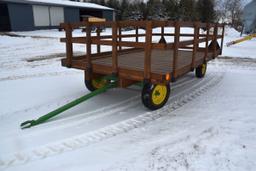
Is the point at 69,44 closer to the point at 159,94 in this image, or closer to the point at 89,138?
the point at 159,94

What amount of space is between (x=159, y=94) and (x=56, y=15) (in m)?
27.4

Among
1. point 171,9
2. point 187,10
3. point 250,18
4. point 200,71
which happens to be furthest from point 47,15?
point 200,71

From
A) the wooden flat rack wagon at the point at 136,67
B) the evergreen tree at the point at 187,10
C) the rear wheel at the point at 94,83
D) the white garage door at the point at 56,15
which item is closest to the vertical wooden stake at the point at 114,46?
the wooden flat rack wagon at the point at 136,67

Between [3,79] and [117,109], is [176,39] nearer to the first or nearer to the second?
[117,109]

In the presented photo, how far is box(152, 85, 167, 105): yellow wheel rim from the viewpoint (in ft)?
13.9

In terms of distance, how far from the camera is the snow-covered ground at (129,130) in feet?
9.29

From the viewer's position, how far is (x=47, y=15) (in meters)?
27.4

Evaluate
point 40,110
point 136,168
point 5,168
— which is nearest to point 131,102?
point 40,110

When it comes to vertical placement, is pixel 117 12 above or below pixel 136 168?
above

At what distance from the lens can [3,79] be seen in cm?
645

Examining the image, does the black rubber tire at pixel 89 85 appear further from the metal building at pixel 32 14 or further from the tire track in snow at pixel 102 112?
the metal building at pixel 32 14

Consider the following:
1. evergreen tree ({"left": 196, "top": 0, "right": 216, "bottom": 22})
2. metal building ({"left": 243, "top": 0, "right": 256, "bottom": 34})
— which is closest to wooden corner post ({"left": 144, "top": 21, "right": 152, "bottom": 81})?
metal building ({"left": 243, "top": 0, "right": 256, "bottom": 34})

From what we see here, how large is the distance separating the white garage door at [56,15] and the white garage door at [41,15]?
0.59 meters

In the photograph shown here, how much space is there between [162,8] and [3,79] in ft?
114
